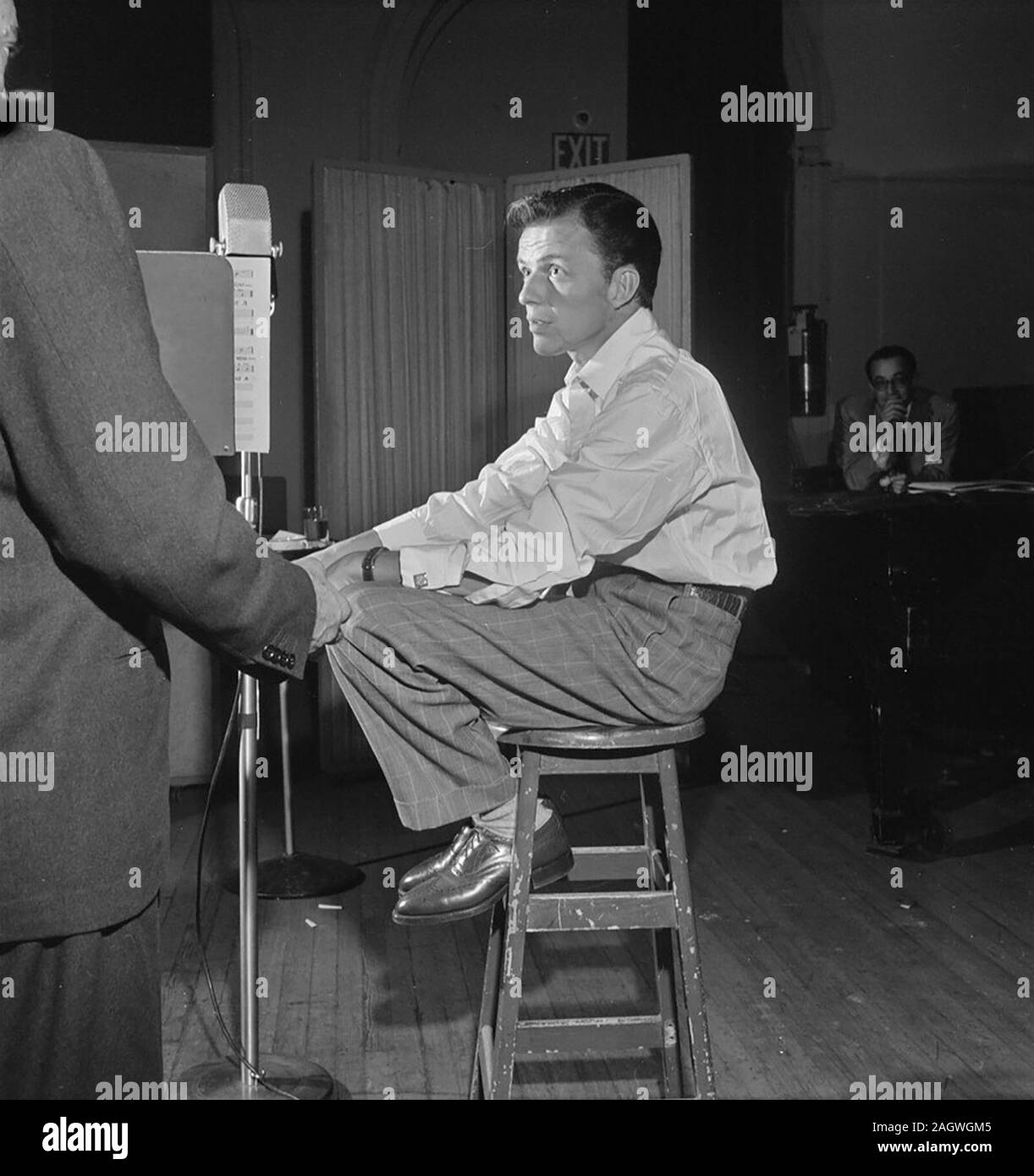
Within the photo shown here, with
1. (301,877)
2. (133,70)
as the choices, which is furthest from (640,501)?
(133,70)

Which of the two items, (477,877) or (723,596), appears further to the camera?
(723,596)

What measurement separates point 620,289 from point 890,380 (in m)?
3.47

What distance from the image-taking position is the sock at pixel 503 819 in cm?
203

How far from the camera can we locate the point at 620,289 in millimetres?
2373

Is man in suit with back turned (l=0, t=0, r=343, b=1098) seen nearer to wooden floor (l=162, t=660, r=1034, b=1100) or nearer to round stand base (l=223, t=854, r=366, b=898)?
wooden floor (l=162, t=660, r=1034, b=1100)

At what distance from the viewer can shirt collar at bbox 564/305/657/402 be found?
91.5 inches

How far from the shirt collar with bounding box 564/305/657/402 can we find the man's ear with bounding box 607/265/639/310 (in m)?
0.04

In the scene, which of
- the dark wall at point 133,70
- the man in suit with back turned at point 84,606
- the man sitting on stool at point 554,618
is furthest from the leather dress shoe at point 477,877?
the dark wall at point 133,70

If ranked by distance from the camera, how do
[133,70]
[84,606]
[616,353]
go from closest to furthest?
[84,606], [616,353], [133,70]

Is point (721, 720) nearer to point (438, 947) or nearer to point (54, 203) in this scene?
point (438, 947)

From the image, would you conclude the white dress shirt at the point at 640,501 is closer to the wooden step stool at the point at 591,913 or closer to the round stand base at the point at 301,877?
the wooden step stool at the point at 591,913

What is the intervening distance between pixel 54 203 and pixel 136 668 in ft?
1.44

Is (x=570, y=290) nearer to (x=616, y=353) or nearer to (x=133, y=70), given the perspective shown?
(x=616, y=353)

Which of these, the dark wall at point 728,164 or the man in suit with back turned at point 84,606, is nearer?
the man in suit with back turned at point 84,606
